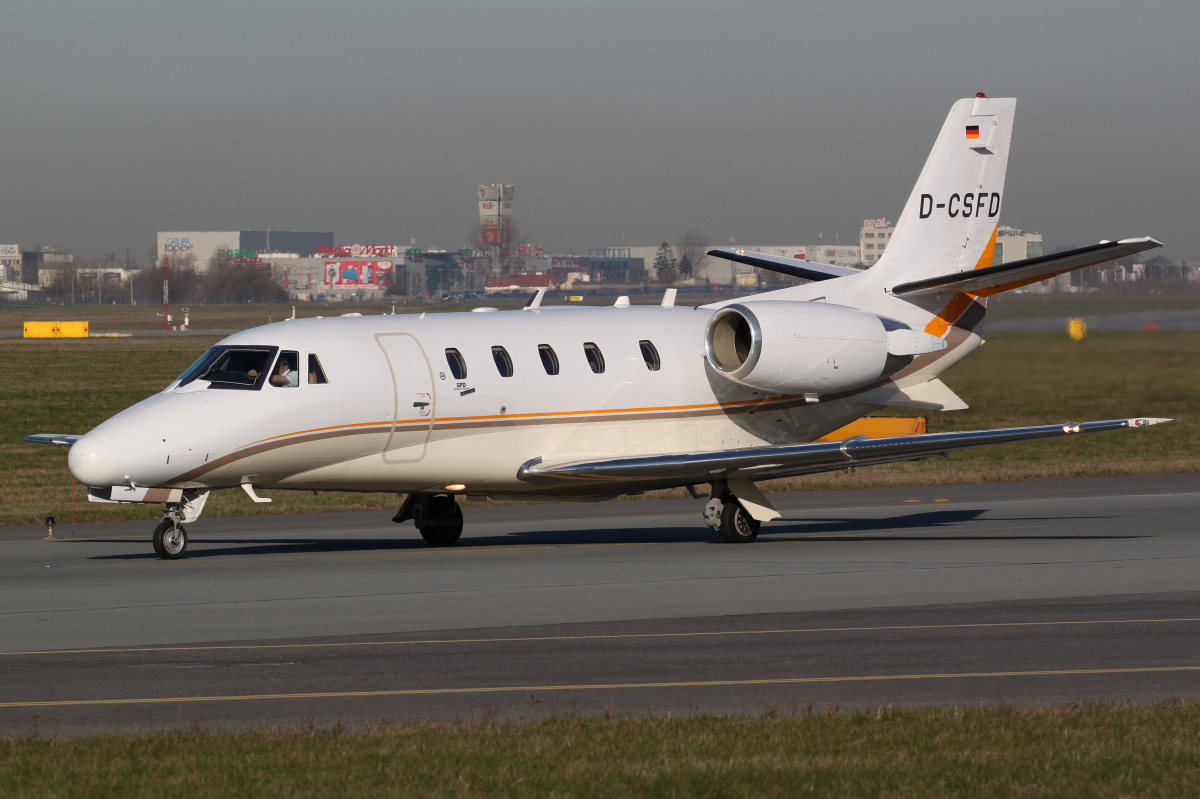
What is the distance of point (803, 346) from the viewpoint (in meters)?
23.8

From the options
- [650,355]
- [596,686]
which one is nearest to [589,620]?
[596,686]

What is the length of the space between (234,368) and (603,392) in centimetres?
566

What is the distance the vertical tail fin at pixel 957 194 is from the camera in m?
26.6

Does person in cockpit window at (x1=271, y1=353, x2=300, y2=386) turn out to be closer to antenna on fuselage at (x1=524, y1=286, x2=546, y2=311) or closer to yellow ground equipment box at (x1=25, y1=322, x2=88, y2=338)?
antenna on fuselage at (x1=524, y1=286, x2=546, y2=311)

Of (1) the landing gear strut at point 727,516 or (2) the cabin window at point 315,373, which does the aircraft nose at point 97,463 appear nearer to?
(2) the cabin window at point 315,373

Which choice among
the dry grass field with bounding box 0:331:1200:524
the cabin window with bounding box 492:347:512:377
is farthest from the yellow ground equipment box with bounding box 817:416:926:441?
the cabin window with bounding box 492:347:512:377

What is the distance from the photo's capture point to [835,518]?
27.5 m

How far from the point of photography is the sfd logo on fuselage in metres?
26.6

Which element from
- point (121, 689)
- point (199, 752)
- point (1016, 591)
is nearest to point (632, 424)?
point (1016, 591)

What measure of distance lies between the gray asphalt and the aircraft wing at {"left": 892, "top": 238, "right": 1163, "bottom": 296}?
399cm

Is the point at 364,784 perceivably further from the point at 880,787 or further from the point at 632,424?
the point at 632,424

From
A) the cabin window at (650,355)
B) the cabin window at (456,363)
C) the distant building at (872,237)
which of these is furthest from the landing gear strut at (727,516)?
the distant building at (872,237)

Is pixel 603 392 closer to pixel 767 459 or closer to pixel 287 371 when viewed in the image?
pixel 767 459

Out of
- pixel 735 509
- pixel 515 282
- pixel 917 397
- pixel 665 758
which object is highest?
pixel 917 397
